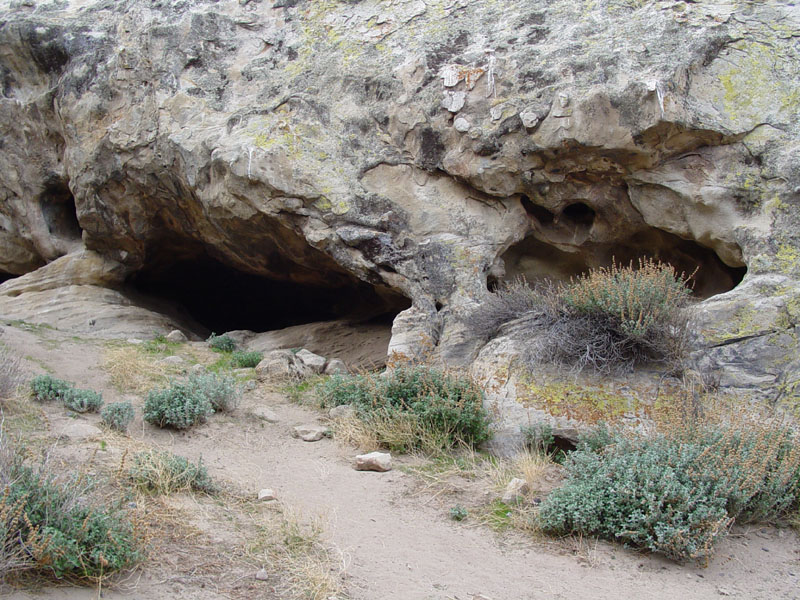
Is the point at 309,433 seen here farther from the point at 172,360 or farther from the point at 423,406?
the point at 172,360

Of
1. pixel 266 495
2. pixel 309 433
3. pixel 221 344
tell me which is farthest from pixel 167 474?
pixel 221 344

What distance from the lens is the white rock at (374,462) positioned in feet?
17.2

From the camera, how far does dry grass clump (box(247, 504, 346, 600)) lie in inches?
128

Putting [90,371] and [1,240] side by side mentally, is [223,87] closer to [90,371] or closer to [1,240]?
[90,371]

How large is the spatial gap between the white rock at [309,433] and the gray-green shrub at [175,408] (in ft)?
2.71

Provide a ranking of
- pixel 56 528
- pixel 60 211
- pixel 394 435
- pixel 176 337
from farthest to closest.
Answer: pixel 60 211 < pixel 176 337 < pixel 394 435 < pixel 56 528

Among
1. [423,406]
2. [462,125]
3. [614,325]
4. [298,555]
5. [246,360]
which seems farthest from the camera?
[246,360]

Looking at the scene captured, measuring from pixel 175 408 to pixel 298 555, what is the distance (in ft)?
8.76

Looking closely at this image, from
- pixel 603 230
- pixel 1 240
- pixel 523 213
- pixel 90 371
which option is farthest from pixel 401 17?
pixel 1 240

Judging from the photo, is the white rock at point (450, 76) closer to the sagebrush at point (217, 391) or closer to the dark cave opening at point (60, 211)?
the sagebrush at point (217, 391)

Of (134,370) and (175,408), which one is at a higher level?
(175,408)

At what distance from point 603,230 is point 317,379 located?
3705 millimetres

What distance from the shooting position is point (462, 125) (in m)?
7.77

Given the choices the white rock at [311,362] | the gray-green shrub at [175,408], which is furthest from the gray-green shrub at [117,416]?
the white rock at [311,362]
